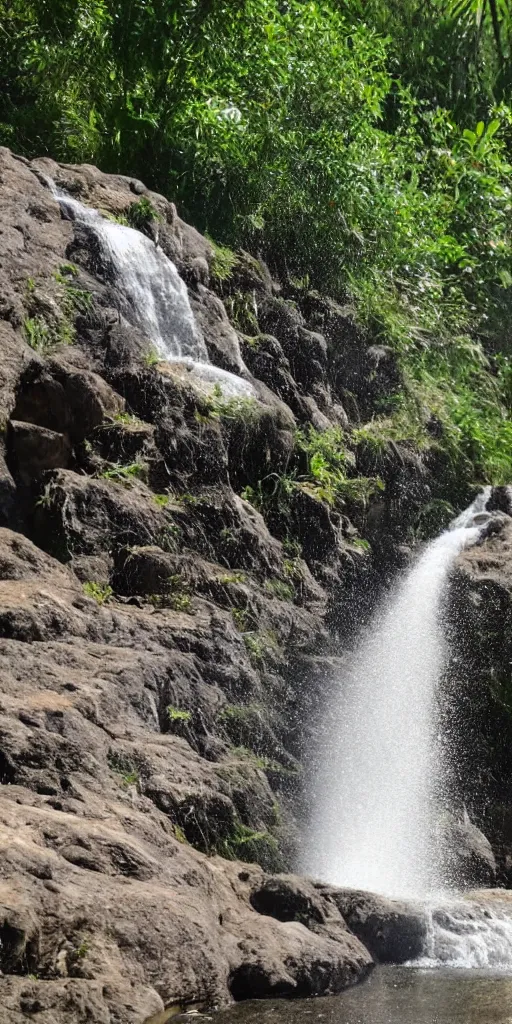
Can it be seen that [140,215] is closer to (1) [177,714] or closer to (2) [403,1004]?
(1) [177,714]

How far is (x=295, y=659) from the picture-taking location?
9906mm

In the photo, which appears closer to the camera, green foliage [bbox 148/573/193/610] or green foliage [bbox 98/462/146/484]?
green foliage [bbox 148/573/193/610]

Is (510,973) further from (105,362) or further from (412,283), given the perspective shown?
(412,283)

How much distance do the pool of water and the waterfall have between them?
81.5 inches

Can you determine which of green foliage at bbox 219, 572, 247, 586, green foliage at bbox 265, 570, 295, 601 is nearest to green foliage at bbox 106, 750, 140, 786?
green foliage at bbox 219, 572, 247, 586

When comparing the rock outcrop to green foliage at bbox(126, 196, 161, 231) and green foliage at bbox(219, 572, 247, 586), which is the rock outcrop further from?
green foliage at bbox(126, 196, 161, 231)

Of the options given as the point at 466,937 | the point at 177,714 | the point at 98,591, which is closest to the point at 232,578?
the point at 98,591

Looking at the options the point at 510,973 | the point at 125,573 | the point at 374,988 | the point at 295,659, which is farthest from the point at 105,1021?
the point at 295,659

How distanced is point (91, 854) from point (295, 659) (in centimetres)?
466

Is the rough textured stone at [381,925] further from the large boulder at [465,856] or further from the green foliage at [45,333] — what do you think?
the green foliage at [45,333]

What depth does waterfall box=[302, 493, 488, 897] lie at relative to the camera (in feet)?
30.5

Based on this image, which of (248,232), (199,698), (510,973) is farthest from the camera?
(248,232)

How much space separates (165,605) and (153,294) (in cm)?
380

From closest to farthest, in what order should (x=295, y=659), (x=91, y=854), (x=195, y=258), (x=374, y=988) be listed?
(x=91, y=854) < (x=374, y=988) < (x=295, y=659) < (x=195, y=258)
